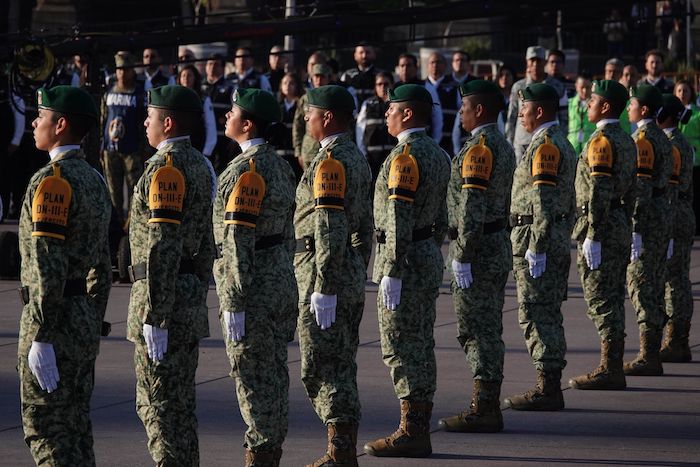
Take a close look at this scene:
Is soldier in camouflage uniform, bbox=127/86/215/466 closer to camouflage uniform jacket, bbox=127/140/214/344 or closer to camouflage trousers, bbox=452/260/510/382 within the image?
camouflage uniform jacket, bbox=127/140/214/344

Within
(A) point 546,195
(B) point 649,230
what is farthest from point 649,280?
(A) point 546,195

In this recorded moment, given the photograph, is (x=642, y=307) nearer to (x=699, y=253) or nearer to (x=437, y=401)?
(x=437, y=401)

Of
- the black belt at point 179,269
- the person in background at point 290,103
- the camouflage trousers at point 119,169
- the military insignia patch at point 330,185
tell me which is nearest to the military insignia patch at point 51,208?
the black belt at point 179,269

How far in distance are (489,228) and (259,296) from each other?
2196 mm

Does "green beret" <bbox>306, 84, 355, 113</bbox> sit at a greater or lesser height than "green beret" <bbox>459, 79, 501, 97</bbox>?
lesser

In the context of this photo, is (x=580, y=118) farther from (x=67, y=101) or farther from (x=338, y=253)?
Answer: (x=67, y=101)

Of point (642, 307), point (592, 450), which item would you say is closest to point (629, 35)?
point (642, 307)

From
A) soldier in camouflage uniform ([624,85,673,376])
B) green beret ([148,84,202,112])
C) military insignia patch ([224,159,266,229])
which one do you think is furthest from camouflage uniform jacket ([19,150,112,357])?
soldier in camouflage uniform ([624,85,673,376])

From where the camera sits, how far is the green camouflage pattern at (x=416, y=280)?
834 cm

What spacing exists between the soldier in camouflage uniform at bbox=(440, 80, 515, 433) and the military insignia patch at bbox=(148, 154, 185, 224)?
254cm

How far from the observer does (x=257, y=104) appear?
7.56 metres

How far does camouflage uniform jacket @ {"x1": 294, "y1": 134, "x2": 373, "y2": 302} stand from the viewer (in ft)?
25.2

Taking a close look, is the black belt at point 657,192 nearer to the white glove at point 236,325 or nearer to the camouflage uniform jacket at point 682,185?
the camouflage uniform jacket at point 682,185

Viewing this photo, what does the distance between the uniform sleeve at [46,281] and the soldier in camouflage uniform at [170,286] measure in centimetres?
57
